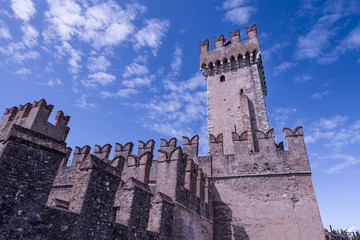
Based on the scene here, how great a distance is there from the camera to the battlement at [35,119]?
11734 millimetres

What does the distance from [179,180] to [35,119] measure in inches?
327

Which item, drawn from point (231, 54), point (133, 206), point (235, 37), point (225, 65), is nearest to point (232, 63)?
point (225, 65)

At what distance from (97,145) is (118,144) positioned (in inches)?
54.0

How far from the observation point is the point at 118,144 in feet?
46.3

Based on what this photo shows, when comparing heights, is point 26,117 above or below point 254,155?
above

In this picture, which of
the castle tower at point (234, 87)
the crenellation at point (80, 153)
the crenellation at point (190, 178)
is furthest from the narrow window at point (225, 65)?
the crenellation at point (80, 153)

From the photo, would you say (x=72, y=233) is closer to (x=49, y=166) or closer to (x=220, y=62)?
(x=49, y=166)

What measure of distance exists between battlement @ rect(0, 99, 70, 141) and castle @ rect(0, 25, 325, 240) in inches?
2.2

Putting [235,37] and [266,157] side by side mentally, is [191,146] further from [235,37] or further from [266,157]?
[235,37]

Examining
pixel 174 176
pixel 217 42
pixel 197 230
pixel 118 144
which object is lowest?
pixel 197 230

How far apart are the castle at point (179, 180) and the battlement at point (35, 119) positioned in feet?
0.18

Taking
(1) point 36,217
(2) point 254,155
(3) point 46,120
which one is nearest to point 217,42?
(2) point 254,155

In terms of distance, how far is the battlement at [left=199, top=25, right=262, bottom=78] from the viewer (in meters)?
17.8

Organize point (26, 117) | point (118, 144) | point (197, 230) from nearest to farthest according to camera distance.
→ point (197, 230) < point (26, 117) < point (118, 144)
